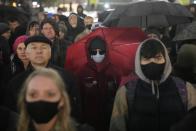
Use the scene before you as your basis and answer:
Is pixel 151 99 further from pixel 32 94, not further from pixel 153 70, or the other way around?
pixel 32 94

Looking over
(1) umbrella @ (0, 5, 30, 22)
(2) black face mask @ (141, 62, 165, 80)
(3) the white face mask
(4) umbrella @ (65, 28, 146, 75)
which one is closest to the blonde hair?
(2) black face mask @ (141, 62, 165, 80)

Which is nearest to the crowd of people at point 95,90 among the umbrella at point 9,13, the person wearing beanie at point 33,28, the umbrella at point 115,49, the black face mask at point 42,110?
the black face mask at point 42,110

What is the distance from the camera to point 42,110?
3.60 metres

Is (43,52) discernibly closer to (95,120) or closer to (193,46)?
(95,120)

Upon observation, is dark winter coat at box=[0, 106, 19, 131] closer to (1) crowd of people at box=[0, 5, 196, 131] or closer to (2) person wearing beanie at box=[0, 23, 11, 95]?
(1) crowd of people at box=[0, 5, 196, 131]

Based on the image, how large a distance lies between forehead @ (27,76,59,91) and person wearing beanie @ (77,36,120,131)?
2.47 meters

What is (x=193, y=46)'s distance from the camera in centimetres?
628

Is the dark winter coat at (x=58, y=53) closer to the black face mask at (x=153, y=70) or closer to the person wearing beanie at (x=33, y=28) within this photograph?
the person wearing beanie at (x=33, y=28)

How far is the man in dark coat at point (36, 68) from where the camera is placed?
5.45m

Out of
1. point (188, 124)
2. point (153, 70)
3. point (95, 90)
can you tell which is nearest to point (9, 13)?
point (95, 90)

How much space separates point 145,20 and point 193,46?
287 centimetres

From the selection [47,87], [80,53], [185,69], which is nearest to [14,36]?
[80,53]

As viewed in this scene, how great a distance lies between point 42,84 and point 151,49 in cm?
158

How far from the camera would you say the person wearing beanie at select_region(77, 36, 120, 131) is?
619 centimetres
